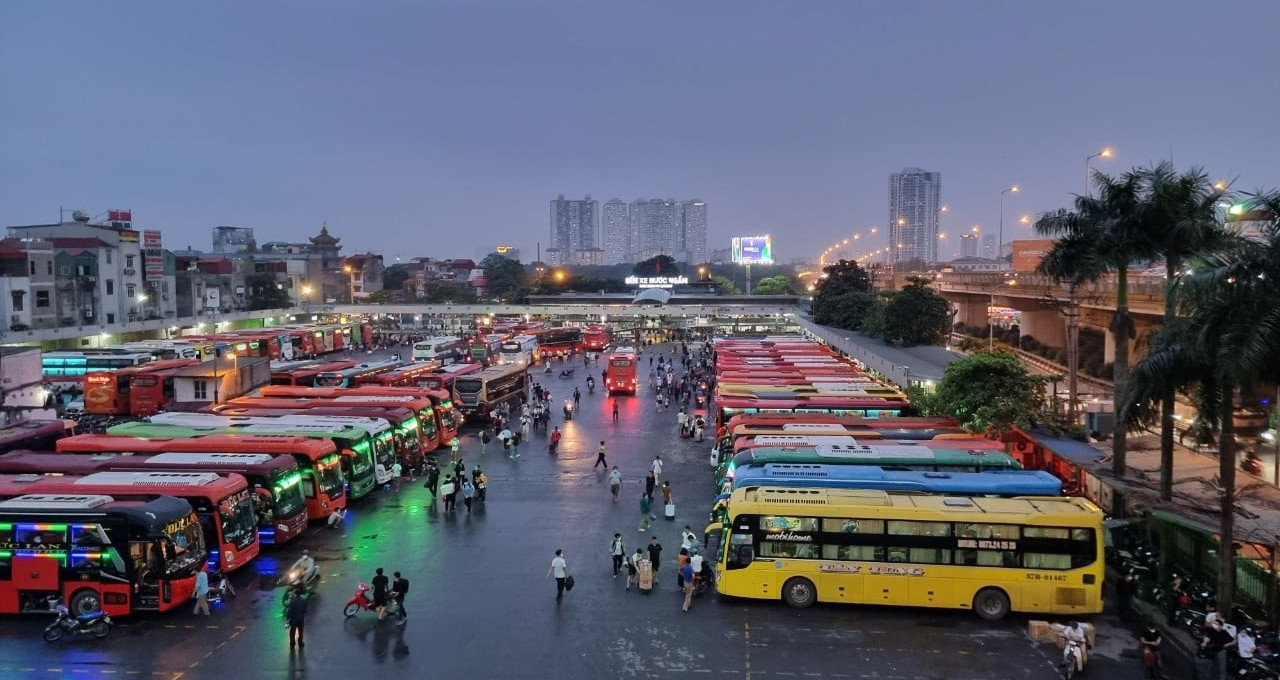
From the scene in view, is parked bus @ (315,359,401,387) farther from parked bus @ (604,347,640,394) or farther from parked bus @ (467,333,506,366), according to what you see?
parked bus @ (604,347,640,394)

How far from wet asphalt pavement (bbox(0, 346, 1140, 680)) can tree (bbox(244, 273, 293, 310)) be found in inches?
2410

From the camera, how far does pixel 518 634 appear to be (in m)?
11.9

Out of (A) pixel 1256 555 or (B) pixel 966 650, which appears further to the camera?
(A) pixel 1256 555

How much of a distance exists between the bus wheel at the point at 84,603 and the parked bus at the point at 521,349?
32.5 meters

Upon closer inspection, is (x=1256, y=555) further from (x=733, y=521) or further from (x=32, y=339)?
(x=32, y=339)

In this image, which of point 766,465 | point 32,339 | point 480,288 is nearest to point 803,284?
point 480,288

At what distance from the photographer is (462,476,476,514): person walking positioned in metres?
19.3

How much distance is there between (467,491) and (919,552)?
11.3 m

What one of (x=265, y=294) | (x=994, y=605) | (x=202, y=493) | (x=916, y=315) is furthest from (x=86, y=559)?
(x=265, y=294)

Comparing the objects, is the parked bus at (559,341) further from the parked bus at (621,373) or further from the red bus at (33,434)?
the red bus at (33,434)

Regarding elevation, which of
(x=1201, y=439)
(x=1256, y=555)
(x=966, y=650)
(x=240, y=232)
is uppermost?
(x=240, y=232)

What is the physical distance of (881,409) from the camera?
2464cm

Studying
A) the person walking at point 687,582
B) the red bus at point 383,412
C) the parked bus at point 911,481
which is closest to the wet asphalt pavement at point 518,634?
the person walking at point 687,582

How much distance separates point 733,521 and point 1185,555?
7.21 m
